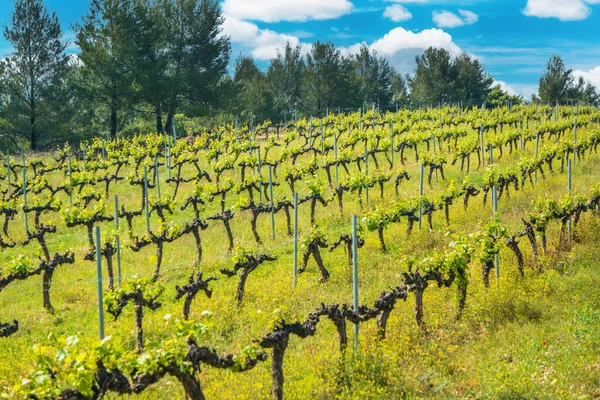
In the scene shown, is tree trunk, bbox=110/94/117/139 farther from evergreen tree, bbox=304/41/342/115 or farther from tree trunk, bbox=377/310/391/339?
tree trunk, bbox=377/310/391/339

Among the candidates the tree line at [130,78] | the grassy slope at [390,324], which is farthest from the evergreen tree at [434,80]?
the grassy slope at [390,324]

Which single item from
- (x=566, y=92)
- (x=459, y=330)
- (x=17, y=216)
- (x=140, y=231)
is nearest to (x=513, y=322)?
(x=459, y=330)

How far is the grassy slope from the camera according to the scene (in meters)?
8.66

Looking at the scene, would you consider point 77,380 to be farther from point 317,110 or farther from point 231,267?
point 317,110

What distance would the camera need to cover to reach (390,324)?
10984mm

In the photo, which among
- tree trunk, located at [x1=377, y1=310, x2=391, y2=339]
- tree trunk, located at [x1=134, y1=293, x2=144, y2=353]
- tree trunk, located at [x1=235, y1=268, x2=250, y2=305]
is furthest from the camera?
tree trunk, located at [x1=235, y1=268, x2=250, y2=305]

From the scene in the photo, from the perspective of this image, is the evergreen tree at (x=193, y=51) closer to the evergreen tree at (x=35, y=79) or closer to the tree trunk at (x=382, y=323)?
the evergreen tree at (x=35, y=79)

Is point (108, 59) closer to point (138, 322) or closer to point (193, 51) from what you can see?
point (193, 51)

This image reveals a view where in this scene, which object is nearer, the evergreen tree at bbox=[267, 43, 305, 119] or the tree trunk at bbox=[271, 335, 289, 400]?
the tree trunk at bbox=[271, 335, 289, 400]

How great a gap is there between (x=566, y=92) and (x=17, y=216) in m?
57.5

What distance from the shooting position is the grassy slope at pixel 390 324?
8.66 metres

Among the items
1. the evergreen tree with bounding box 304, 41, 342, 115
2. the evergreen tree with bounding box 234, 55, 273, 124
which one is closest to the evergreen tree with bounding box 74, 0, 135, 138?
the evergreen tree with bounding box 234, 55, 273, 124

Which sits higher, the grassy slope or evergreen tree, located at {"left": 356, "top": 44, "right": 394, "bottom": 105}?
evergreen tree, located at {"left": 356, "top": 44, "right": 394, "bottom": 105}

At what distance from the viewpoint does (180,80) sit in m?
40.0
